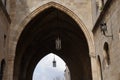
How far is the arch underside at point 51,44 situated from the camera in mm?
18844

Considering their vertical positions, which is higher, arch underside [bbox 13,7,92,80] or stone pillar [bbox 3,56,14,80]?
arch underside [bbox 13,7,92,80]

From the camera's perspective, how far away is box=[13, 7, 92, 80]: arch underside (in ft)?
61.8

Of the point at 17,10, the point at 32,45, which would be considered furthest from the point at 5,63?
the point at 32,45

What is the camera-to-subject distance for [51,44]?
2312 centimetres

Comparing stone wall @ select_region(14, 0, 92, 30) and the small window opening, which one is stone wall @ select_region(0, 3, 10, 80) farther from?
the small window opening

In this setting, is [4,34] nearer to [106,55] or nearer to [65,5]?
[65,5]

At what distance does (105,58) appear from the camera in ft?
45.8

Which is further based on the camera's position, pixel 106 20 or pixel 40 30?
pixel 40 30

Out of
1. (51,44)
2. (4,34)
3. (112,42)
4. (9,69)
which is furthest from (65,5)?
(51,44)

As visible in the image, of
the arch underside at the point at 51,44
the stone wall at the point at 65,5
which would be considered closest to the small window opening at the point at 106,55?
the stone wall at the point at 65,5

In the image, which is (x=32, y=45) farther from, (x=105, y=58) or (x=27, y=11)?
(x=105, y=58)

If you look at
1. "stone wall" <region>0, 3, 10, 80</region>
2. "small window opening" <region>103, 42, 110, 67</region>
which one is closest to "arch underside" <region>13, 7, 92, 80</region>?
"stone wall" <region>0, 3, 10, 80</region>

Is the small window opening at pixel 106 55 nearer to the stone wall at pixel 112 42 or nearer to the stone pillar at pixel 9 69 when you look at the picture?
the stone wall at pixel 112 42

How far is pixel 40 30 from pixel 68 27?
2014 millimetres
